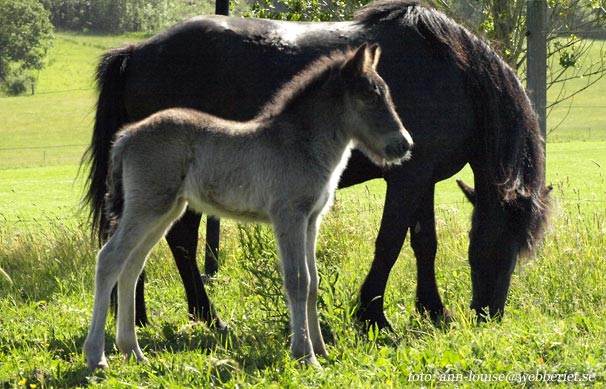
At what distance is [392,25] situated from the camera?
668 cm

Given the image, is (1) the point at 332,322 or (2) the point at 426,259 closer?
(1) the point at 332,322

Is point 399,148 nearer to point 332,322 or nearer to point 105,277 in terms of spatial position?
point 332,322

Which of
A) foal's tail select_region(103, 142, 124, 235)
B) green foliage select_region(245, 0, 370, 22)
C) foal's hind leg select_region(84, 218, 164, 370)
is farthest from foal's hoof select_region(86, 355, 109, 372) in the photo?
green foliage select_region(245, 0, 370, 22)

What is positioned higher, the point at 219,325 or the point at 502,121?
the point at 502,121

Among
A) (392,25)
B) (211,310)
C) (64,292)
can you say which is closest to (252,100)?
(392,25)

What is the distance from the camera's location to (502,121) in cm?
636

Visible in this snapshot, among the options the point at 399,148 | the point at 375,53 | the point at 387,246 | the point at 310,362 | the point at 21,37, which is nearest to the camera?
the point at 310,362

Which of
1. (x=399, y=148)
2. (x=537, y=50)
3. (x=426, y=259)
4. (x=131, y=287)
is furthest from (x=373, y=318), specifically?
(x=537, y=50)

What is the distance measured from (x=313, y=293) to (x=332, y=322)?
1.85 feet

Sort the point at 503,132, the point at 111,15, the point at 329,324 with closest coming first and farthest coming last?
1. the point at 329,324
2. the point at 503,132
3. the point at 111,15

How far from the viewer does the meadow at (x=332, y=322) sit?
490 cm

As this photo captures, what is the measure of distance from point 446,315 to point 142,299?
2.41 meters

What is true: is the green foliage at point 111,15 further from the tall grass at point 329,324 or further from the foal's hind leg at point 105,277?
the foal's hind leg at point 105,277

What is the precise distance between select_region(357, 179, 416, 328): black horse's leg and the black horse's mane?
0.72m
